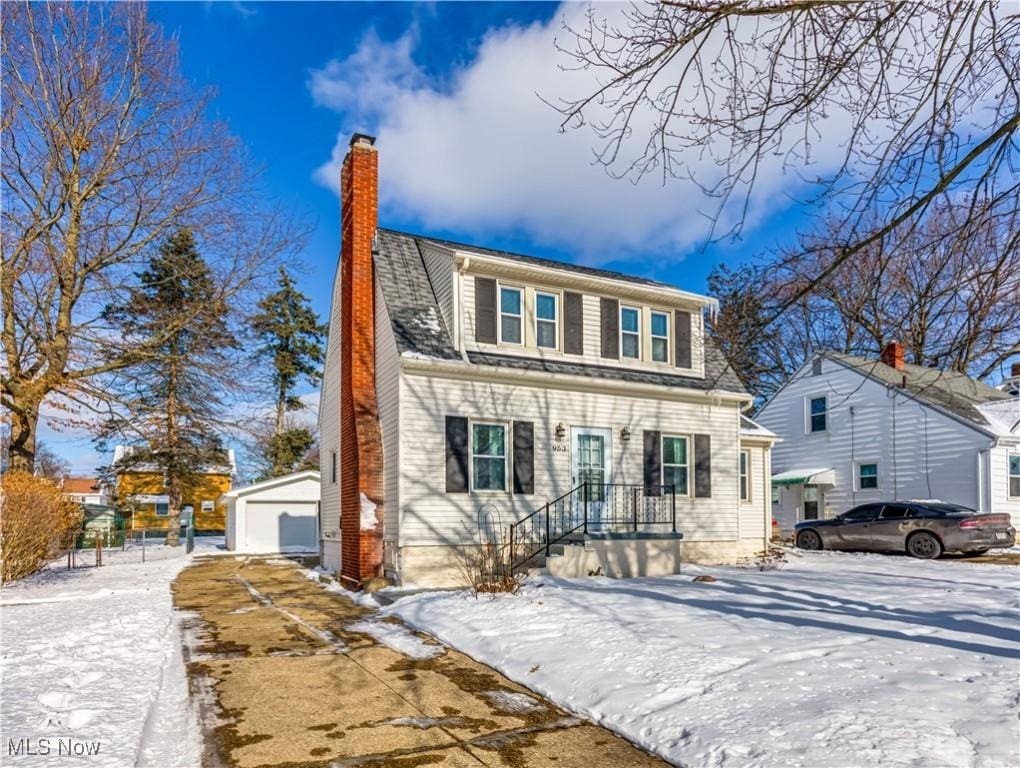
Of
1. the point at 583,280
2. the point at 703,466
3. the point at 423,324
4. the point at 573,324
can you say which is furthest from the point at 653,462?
the point at 423,324

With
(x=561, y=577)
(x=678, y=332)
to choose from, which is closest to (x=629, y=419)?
(x=678, y=332)

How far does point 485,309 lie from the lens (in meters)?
13.4

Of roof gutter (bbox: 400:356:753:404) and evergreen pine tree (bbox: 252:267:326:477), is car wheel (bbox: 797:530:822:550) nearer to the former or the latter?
roof gutter (bbox: 400:356:753:404)

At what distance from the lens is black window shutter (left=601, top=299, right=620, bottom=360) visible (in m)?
14.6

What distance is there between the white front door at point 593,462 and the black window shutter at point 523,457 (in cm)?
91

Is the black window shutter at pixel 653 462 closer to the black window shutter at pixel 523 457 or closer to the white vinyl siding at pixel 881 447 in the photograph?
the black window shutter at pixel 523 457

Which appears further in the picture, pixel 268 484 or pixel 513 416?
pixel 268 484

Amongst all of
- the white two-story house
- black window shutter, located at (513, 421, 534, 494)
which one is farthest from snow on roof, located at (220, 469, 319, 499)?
black window shutter, located at (513, 421, 534, 494)

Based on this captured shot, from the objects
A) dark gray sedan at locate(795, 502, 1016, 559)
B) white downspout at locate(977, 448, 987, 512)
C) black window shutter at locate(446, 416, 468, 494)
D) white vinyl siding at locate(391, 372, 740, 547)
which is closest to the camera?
white vinyl siding at locate(391, 372, 740, 547)

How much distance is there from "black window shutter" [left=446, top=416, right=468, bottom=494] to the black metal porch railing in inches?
46.2

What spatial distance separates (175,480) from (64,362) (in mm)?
14849

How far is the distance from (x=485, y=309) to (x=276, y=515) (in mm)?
17475

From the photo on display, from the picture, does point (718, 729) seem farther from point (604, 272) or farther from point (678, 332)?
point (604, 272)

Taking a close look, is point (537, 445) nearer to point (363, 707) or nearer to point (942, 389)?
point (363, 707)
